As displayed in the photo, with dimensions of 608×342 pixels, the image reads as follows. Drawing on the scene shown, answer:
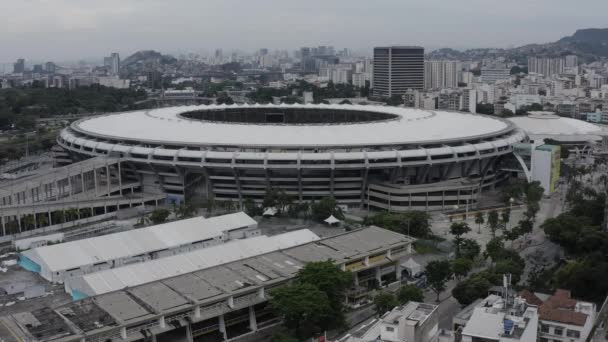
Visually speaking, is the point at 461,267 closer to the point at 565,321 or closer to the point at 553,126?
the point at 565,321

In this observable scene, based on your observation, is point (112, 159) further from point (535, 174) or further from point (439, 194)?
point (535, 174)

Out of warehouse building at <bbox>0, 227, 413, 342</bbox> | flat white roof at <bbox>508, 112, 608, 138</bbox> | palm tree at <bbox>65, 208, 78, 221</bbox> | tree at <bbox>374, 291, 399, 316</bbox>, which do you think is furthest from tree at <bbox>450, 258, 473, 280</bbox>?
flat white roof at <bbox>508, 112, 608, 138</bbox>

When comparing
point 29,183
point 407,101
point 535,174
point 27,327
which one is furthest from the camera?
point 407,101

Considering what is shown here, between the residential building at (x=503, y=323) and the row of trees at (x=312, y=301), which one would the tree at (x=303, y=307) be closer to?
the row of trees at (x=312, y=301)

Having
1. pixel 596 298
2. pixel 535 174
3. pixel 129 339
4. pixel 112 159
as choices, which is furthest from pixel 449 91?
pixel 129 339

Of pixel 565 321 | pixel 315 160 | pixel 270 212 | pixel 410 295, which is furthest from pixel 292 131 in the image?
pixel 565 321

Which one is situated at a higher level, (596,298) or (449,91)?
(449,91)

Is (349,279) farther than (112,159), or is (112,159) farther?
(112,159)
